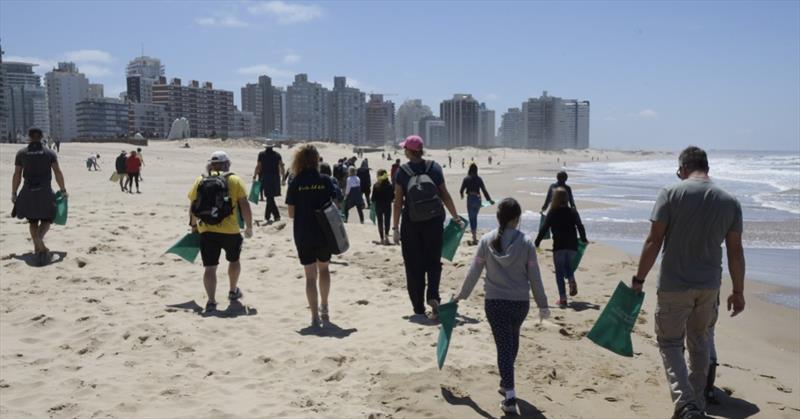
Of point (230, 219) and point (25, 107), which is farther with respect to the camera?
point (25, 107)

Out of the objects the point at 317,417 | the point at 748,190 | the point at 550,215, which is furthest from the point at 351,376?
the point at 748,190

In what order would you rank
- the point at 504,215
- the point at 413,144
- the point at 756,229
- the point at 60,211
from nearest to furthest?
the point at 504,215 < the point at 413,144 < the point at 60,211 < the point at 756,229

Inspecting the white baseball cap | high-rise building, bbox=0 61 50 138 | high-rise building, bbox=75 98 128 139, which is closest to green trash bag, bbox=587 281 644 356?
the white baseball cap

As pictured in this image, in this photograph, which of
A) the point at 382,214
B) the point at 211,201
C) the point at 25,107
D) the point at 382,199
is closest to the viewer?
the point at 211,201

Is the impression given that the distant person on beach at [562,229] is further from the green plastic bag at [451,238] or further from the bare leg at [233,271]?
the bare leg at [233,271]

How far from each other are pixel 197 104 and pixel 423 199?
155 meters

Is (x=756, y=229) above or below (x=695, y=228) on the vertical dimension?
below

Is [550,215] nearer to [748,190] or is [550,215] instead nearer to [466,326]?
[466,326]

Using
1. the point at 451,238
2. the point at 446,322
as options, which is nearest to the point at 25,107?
the point at 451,238

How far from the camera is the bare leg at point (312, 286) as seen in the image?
19.2 feet

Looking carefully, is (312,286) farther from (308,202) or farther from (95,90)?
(95,90)

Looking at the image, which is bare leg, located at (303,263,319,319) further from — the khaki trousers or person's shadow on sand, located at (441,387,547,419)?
the khaki trousers

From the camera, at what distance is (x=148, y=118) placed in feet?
480

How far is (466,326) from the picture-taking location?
5895 mm
